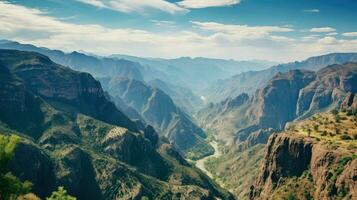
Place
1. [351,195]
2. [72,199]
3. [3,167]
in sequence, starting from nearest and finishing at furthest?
[72,199]
[3,167]
[351,195]

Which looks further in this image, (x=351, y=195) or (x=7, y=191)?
(x=351, y=195)

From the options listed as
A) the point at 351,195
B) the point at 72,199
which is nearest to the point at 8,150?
the point at 72,199

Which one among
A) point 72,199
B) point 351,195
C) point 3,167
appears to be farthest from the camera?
point 351,195

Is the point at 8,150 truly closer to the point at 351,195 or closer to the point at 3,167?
the point at 3,167

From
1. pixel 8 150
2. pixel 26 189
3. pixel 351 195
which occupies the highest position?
pixel 8 150

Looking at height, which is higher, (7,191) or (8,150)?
(8,150)

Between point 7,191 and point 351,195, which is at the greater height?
point 7,191

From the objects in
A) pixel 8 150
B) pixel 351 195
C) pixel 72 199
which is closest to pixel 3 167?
pixel 8 150

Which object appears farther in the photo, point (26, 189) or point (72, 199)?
point (26, 189)

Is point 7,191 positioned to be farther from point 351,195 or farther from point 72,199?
point 351,195
